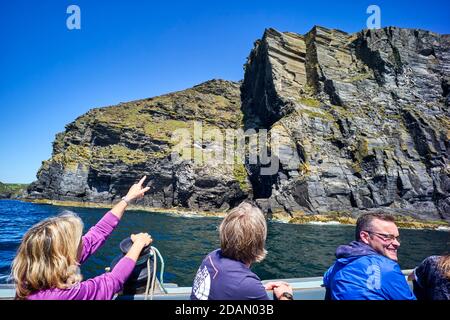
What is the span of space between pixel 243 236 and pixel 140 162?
8073 cm

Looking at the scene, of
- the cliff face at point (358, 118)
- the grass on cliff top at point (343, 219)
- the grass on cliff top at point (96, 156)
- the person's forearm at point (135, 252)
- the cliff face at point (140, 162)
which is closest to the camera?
the person's forearm at point (135, 252)

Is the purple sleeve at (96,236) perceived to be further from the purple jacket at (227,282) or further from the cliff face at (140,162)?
the cliff face at (140,162)

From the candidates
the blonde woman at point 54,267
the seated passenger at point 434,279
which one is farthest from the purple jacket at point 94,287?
the seated passenger at point 434,279

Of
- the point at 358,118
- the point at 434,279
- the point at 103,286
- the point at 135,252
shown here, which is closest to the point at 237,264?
the point at 135,252

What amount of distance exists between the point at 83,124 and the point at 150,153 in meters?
29.9

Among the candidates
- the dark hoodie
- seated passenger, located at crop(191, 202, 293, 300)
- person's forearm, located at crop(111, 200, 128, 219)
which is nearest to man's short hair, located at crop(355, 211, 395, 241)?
the dark hoodie

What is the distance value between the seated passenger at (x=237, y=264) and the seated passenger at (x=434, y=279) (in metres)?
1.56

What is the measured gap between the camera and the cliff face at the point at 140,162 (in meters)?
Result: 71.0

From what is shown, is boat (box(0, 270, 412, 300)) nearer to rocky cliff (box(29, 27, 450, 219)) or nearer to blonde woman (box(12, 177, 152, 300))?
blonde woman (box(12, 177, 152, 300))

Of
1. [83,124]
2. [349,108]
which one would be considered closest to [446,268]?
[349,108]

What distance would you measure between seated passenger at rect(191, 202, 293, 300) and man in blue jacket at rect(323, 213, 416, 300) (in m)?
0.54

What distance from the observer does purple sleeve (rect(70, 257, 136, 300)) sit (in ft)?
6.45
